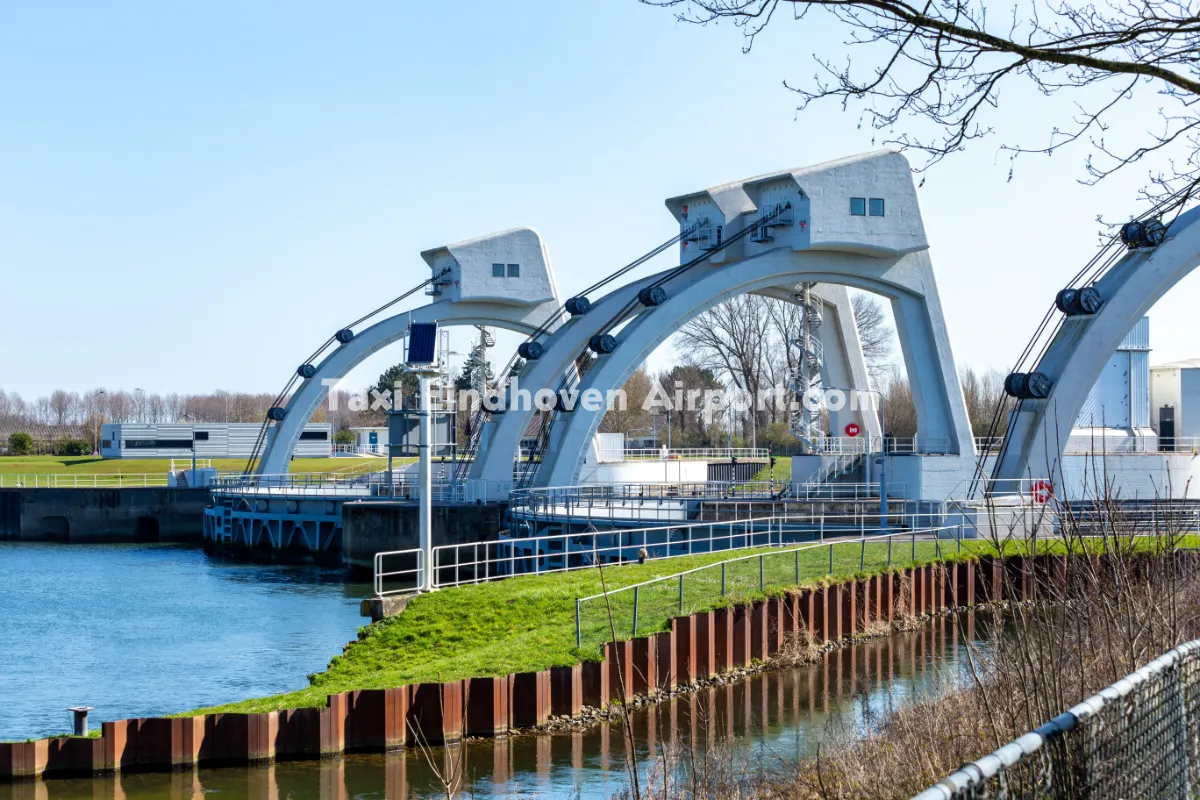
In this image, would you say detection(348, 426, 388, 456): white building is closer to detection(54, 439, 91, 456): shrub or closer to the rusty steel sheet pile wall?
detection(54, 439, 91, 456): shrub

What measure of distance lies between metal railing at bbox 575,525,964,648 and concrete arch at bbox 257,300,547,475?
23.1 metres

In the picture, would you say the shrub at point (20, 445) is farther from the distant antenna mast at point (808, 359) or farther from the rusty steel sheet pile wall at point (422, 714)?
the rusty steel sheet pile wall at point (422, 714)

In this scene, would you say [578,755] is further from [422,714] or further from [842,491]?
[842,491]

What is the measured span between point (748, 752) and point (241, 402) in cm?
17115

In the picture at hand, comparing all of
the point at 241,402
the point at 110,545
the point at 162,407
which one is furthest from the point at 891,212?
the point at 162,407

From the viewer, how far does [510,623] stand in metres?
20.5

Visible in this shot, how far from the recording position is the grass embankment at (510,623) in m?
17.4

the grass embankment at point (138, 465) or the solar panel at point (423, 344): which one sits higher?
the solar panel at point (423, 344)

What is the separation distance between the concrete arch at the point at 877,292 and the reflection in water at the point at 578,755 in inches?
693

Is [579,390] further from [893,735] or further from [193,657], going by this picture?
[893,735]

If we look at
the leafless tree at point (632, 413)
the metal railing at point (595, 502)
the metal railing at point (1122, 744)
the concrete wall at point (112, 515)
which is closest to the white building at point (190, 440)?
the leafless tree at point (632, 413)

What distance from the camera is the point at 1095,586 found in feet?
31.8

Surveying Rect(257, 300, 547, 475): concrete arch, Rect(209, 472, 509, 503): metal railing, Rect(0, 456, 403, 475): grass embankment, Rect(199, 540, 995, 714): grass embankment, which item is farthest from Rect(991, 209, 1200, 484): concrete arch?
Rect(0, 456, 403, 475): grass embankment

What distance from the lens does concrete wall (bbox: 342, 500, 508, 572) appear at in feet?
137
